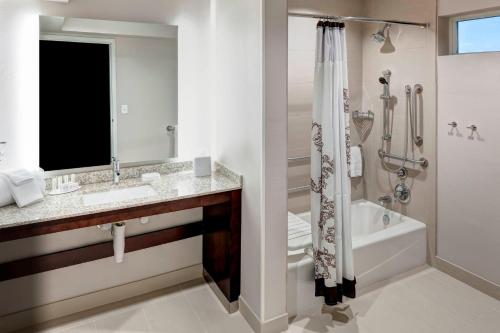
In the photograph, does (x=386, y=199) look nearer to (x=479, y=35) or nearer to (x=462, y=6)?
(x=479, y=35)

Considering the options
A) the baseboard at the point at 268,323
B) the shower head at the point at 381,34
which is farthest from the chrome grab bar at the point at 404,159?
the baseboard at the point at 268,323

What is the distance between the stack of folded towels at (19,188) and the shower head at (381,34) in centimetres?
287

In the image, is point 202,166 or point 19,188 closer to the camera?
point 19,188

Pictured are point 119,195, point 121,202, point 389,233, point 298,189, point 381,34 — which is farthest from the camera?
point 298,189

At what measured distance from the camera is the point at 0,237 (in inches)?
71.9

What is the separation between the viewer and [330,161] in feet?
7.61

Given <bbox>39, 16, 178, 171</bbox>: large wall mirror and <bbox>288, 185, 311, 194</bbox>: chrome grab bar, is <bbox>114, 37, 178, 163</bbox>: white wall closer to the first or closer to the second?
<bbox>39, 16, 178, 171</bbox>: large wall mirror

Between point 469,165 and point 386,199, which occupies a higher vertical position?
point 469,165

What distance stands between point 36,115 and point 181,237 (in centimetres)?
126

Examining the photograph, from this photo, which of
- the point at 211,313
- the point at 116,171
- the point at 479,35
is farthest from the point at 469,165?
the point at 116,171

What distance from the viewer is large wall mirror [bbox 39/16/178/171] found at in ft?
7.70

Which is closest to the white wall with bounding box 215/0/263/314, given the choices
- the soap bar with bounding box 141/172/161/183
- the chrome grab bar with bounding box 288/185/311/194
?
→ the soap bar with bounding box 141/172/161/183

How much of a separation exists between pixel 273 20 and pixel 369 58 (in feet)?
5.85

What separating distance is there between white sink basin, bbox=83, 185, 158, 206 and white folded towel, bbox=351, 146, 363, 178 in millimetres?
2019
